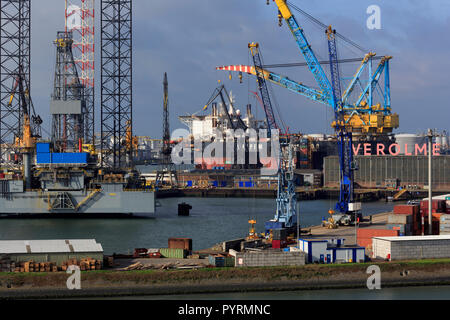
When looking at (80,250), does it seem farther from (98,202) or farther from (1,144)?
(1,144)

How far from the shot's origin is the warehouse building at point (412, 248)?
123 ft

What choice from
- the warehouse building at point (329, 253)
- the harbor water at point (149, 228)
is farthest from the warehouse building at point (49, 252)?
the warehouse building at point (329, 253)

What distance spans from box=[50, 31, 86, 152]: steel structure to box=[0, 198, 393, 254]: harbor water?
463 inches

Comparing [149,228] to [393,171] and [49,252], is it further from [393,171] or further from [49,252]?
[393,171]

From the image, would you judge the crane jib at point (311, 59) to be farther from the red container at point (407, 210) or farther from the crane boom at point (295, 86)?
the red container at point (407, 210)

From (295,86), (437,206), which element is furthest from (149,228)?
(295,86)

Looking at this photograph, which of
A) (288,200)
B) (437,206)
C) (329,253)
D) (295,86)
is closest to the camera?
(329,253)

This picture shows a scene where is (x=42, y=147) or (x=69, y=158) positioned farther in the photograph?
(x=42, y=147)

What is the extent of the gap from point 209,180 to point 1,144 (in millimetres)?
55007

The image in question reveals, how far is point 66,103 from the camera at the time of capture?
2943 inches

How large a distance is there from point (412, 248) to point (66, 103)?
1888 inches

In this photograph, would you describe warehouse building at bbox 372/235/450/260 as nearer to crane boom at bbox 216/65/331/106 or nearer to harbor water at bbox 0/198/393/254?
harbor water at bbox 0/198/393/254
